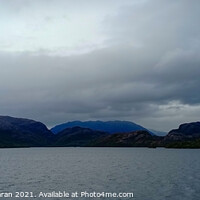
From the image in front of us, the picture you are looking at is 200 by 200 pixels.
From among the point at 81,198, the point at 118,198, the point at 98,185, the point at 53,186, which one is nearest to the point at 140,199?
the point at 118,198

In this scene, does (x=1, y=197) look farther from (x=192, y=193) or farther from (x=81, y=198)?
(x=192, y=193)

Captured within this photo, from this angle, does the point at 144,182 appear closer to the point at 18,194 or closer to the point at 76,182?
the point at 76,182

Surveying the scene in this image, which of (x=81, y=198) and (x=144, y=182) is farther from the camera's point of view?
(x=144, y=182)

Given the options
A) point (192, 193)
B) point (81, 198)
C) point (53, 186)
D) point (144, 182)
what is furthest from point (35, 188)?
point (192, 193)

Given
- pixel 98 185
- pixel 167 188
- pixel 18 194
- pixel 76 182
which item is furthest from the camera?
pixel 76 182

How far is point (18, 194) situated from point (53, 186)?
45.3 feet

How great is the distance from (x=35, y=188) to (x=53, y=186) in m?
5.45

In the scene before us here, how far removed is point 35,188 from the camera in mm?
83688

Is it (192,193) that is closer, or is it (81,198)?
(81,198)

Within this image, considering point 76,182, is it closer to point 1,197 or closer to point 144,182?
point 144,182

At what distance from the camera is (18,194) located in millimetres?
74875

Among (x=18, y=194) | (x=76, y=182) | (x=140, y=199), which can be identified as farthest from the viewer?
(x=76, y=182)

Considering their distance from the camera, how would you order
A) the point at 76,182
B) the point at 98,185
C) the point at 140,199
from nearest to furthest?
1. the point at 140,199
2. the point at 98,185
3. the point at 76,182

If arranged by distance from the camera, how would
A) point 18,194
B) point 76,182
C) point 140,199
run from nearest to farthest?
1. point 140,199
2. point 18,194
3. point 76,182
